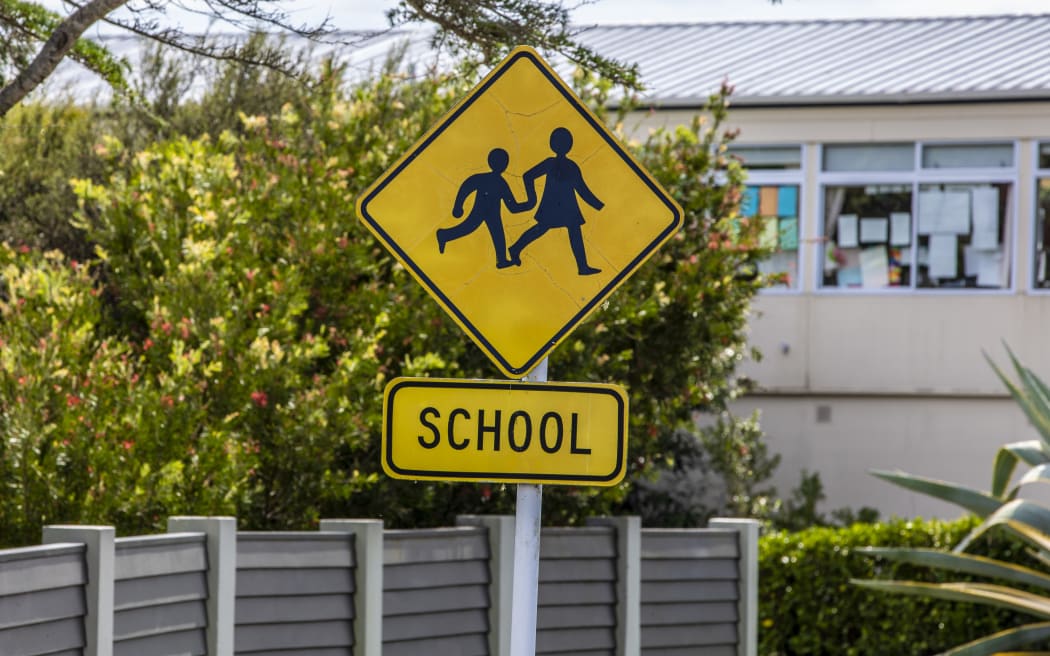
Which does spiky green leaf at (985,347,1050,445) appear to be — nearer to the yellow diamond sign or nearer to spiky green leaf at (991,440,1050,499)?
spiky green leaf at (991,440,1050,499)

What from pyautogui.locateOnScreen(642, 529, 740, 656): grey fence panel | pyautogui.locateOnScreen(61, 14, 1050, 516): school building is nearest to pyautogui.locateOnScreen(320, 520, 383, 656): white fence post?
pyautogui.locateOnScreen(642, 529, 740, 656): grey fence panel

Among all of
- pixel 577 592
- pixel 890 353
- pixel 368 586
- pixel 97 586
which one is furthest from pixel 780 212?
pixel 97 586

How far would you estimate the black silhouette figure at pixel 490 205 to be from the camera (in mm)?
4445

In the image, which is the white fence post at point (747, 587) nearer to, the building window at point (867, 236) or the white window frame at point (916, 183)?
the white window frame at point (916, 183)

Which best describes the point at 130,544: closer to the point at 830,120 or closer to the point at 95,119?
the point at 95,119

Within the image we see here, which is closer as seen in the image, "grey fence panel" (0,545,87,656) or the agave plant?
"grey fence panel" (0,545,87,656)

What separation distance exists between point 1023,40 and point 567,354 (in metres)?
11.0

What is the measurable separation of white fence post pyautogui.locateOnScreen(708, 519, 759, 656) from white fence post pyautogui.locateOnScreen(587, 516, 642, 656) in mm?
866

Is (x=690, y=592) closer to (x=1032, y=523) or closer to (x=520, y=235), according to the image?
(x=1032, y=523)

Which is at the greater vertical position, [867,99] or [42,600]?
[867,99]

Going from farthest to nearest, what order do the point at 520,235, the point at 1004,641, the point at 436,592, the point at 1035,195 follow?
the point at 1035,195 → the point at 1004,641 → the point at 436,592 → the point at 520,235

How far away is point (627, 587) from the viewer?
8.34 m

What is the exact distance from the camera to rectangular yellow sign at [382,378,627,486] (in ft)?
14.3

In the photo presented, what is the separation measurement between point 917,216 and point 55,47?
11.8 m
